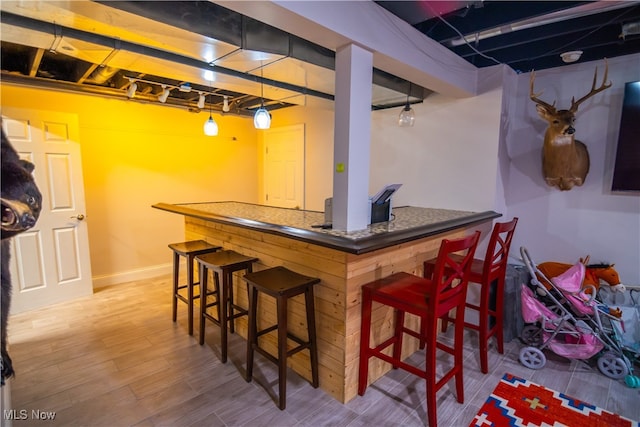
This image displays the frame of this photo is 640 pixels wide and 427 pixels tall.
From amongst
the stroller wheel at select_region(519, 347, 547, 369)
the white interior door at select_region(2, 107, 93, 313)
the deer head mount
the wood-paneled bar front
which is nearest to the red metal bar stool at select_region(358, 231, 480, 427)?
the wood-paneled bar front

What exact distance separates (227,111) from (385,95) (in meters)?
2.09

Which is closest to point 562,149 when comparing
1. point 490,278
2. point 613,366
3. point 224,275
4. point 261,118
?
point 490,278

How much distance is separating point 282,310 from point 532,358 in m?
1.94

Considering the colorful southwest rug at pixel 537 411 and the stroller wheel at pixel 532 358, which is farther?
the stroller wheel at pixel 532 358

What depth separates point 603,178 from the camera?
277 centimetres

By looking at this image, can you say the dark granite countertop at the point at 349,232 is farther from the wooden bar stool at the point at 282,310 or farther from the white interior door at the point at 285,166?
the white interior door at the point at 285,166

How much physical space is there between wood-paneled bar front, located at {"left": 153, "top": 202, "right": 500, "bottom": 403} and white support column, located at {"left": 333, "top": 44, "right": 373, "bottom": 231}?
17cm

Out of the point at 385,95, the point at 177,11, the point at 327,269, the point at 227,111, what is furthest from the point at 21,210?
the point at 227,111

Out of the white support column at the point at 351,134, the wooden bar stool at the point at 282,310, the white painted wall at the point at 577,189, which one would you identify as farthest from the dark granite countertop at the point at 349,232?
the white painted wall at the point at 577,189

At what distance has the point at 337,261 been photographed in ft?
6.41

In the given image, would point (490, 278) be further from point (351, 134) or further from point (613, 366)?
point (351, 134)

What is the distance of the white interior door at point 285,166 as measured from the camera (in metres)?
4.74

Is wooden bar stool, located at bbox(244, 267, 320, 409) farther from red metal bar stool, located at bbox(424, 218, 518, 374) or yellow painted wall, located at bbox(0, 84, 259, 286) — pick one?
yellow painted wall, located at bbox(0, 84, 259, 286)

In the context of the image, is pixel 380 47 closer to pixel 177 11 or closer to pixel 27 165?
pixel 177 11
